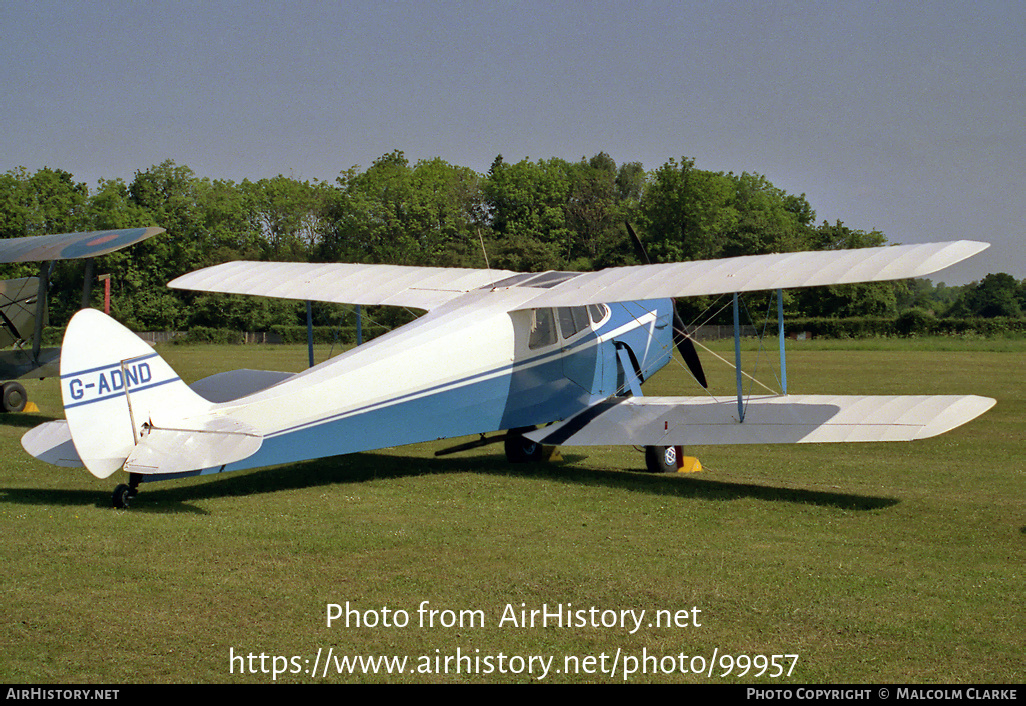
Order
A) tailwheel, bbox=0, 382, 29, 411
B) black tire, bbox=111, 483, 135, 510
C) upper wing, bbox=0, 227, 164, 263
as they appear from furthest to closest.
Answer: tailwheel, bbox=0, 382, 29, 411, upper wing, bbox=0, 227, 164, 263, black tire, bbox=111, 483, 135, 510

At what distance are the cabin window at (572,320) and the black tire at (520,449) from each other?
46.5 inches

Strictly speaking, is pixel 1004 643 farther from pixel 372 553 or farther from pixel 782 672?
pixel 372 553

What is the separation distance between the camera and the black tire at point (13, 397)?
16119 mm

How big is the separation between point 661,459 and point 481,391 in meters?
2.12

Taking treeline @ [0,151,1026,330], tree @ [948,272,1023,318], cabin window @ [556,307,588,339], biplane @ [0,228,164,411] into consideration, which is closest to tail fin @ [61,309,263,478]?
cabin window @ [556,307,588,339]

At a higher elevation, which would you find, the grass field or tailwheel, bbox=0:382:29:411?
tailwheel, bbox=0:382:29:411

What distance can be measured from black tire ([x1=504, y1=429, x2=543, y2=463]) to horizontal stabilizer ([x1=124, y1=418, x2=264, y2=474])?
11.6 ft

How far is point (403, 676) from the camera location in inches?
166

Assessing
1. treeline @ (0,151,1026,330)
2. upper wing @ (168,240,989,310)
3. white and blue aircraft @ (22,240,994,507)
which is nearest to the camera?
white and blue aircraft @ (22,240,994,507)

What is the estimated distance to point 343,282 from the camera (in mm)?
11938

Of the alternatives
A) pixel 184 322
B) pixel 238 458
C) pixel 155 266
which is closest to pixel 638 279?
pixel 238 458

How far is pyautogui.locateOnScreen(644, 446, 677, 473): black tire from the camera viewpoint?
32.0ft

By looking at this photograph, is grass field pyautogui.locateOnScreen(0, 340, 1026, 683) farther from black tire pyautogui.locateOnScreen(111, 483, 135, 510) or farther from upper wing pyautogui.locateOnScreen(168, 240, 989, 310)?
upper wing pyautogui.locateOnScreen(168, 240, 989, 310)

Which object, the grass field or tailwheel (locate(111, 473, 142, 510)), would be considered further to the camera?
tailwheel (locate(111, 473, 142, 510))
